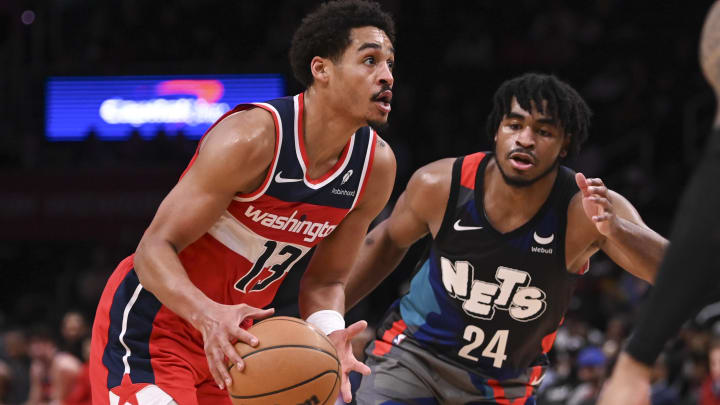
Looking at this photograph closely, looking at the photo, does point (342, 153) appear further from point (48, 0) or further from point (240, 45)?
point (48, 0)

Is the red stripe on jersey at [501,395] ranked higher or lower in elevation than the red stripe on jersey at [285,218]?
lower

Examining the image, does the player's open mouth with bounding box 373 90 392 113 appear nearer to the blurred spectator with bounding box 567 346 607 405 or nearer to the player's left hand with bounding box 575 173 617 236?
the player's left hand with bounding box 575 173 617 236

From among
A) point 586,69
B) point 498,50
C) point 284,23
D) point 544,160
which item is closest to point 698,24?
point 586,69

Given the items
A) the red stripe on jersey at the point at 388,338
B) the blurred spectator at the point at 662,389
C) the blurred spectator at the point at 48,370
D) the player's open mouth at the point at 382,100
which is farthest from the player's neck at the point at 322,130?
the blurred spectator at the point at 48,370

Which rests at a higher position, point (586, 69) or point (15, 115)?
point (586, 69)

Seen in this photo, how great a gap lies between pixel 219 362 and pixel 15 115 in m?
12.6

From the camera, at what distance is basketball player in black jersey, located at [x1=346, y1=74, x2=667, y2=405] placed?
421 centimetres

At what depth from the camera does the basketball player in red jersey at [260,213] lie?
3.46 meters

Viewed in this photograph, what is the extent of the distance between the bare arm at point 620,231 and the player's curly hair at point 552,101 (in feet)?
1.29

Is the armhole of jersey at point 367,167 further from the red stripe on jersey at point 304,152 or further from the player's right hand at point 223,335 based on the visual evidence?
the player's right hand at point 223,335

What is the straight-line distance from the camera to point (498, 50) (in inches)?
531

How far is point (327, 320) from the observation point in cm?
393

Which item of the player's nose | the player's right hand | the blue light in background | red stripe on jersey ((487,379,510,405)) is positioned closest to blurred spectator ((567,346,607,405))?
red stripe on jersey ((487,379,510,405))

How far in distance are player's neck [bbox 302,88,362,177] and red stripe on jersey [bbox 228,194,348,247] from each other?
0.16 metres
